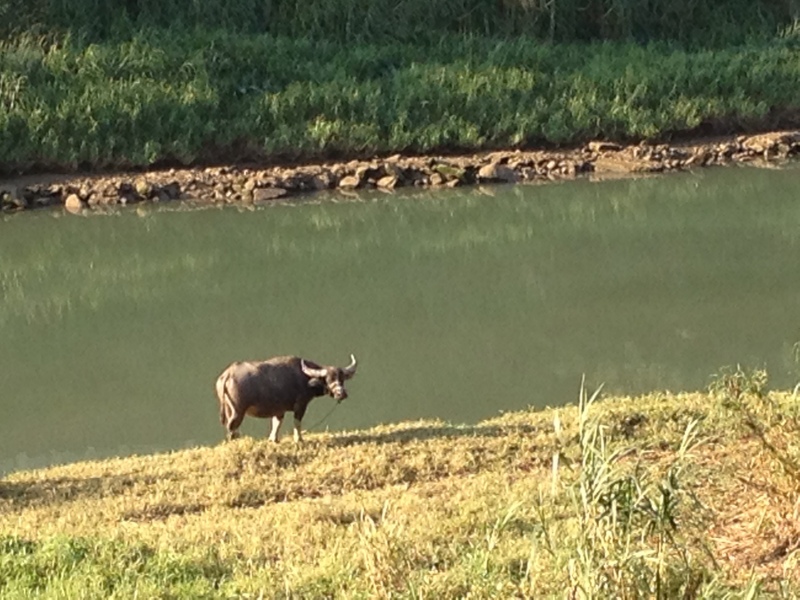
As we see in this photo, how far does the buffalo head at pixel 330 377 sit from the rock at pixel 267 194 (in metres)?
10.6

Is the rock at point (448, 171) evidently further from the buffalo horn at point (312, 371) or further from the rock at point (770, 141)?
the buffalo horn at point (312, 371)

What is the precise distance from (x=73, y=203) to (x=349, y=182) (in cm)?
434

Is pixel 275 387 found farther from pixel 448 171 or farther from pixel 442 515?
pixel 448 171

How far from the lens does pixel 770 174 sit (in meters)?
20.8

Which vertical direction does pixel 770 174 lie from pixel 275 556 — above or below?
below

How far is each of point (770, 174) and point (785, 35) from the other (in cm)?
701

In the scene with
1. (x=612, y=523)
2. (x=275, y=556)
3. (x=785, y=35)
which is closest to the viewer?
(x=612, y=523)

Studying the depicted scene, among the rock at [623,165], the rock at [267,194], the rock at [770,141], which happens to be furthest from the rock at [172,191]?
Result: the rock at [770,141]

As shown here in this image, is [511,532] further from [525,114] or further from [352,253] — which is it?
[525,114]

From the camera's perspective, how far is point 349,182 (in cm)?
1991

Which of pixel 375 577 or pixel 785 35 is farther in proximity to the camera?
pixel 785 35

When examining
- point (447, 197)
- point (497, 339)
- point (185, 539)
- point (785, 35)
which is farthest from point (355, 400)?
point (785, 35)

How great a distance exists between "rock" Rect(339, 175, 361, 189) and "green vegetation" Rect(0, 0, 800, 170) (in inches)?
44.6

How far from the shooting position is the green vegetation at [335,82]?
20359mm
